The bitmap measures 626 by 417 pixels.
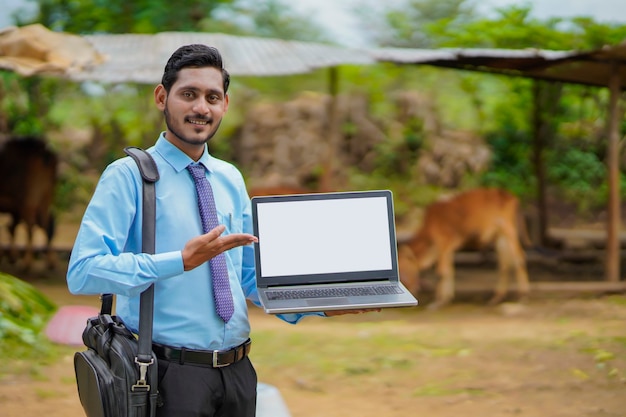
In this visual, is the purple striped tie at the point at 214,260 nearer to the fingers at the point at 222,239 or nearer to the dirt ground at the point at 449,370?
the fingers at the point at 222,239

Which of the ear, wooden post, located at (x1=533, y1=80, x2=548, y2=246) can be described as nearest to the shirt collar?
the ear

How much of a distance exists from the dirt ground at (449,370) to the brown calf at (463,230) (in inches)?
38.9

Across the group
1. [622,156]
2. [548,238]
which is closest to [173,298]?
[548,238]

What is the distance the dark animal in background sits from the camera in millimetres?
10562

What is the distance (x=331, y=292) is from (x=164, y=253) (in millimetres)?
537

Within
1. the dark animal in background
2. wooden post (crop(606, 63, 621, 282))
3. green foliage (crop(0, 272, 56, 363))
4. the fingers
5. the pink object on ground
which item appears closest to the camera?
the fingers

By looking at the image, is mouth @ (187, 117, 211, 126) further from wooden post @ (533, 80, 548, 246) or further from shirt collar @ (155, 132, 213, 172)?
wooden post @ (533, 80, 548, 246)

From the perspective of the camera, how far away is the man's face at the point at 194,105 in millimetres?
2271

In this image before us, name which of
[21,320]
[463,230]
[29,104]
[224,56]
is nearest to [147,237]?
[21,320]

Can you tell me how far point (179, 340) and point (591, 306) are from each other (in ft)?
23.5

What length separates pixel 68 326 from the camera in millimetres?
6543

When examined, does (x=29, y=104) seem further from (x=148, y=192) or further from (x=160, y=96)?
(x=148, y=192)

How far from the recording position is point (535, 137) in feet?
40.5

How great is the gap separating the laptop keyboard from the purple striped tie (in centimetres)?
12
